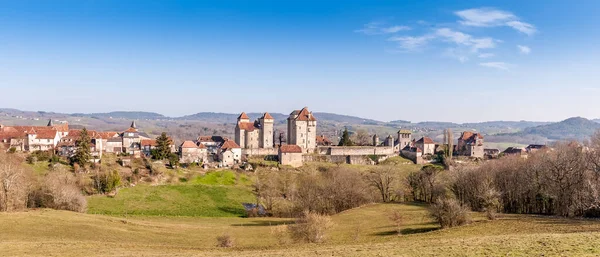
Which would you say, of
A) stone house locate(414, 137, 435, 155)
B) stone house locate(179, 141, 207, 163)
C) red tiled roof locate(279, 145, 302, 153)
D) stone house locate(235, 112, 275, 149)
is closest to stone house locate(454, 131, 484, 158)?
stone house locate(414, 137, 435, 155)

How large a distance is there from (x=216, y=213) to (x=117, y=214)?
15.7 meters

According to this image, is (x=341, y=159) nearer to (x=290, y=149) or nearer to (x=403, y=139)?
(x=290, y=149)

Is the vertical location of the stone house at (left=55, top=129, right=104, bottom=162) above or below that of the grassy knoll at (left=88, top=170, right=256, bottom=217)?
above

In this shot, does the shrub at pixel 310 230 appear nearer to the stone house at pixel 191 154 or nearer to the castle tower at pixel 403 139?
the stone house at pixel 191 154

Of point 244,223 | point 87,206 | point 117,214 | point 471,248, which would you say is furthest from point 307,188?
point 471,248

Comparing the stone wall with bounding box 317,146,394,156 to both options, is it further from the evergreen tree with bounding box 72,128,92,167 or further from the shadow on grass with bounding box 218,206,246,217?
the evergreen tree with bounding box 72,128,92,167

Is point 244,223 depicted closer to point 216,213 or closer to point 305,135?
point 216,213

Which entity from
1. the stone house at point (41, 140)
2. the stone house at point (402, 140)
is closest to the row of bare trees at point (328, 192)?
the stone house at point (41, 140)

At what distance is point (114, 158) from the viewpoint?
90.9 m

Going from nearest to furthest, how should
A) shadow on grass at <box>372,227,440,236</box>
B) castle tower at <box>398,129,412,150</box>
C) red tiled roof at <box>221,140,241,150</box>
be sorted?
shadow on grass at <box>372,227,440,236</box> < red tiled roof at <box>221,140,241,150</box> < castle tower at <box>398,129,412,150</box>

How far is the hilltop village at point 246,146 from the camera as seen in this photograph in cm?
8988

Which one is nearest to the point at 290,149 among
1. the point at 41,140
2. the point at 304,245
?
the point at 41,140

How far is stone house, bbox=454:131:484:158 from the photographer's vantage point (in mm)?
125500

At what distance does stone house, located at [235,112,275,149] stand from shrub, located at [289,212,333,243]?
81.7m
